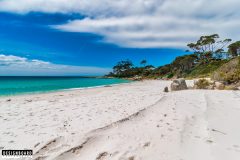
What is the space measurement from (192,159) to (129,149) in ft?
3.35

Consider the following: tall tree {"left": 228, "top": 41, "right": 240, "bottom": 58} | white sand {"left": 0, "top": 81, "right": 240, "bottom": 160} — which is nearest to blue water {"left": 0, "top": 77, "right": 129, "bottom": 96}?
white sand {"left": 0, "top": 81, "right": 240, "bottom": 160}

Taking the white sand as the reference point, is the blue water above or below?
above

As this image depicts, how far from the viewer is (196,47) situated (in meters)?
47.5

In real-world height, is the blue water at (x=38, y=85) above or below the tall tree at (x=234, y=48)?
below

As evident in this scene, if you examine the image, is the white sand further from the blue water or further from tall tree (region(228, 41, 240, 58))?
tall tree (region(228, 41, 240, 58))

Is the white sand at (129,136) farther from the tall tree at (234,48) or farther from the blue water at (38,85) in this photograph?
the tall tree at (234,48)

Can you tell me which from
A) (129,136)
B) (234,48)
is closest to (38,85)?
(129,136)

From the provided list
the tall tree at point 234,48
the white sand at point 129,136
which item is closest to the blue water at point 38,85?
the white sand at point 129,136

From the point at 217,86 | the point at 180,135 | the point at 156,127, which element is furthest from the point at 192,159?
the point at 217,86

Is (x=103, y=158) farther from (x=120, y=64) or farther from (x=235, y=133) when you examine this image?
(x=120, y=64)

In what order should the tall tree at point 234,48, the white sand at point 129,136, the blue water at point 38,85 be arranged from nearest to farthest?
the white sand at point 129,136 < the blue water at point 38,85 < the tall tree at point 234,48

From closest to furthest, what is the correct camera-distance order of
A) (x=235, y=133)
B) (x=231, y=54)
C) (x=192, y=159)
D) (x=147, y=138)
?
(x=192, y=159), (x=147, y=138), (x=235, y=133), (x=231, y=54)

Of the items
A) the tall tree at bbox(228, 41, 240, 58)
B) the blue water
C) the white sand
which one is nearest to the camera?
the white sand

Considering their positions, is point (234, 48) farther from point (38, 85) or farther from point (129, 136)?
point (129, 136)
